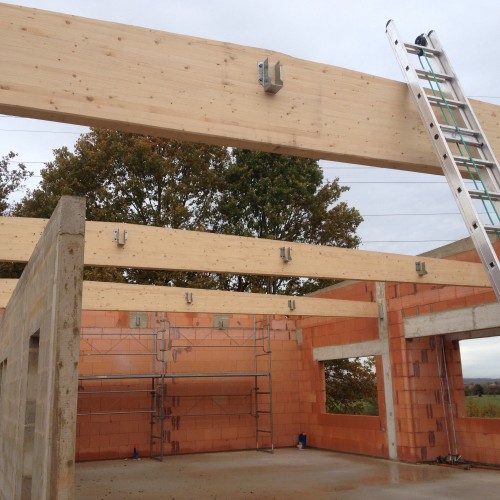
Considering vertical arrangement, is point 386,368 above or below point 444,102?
below

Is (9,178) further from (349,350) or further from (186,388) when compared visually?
(349,350)

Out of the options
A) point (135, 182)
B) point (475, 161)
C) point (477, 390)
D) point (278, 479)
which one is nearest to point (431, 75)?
point (475, 161)

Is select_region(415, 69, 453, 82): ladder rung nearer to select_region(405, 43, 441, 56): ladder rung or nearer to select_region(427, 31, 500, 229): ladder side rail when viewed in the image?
select_region(427, 31, 500, 229): ladder side rail

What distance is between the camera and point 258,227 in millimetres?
17094

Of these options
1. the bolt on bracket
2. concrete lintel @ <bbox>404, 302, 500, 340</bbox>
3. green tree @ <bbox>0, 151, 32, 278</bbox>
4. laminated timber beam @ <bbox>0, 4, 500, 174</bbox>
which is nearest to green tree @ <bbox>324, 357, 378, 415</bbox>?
concrete lintel @ <bbox>404, 302, 500, 340</bbox>

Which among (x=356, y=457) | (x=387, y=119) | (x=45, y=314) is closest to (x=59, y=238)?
(x=45, y=314)

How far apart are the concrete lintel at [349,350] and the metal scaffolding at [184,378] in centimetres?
113

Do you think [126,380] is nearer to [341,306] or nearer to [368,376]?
[341,306]

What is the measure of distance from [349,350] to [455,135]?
27.8 feet

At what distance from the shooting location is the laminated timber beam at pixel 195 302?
8578 mm

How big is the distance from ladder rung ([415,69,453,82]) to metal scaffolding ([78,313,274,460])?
8.87 m

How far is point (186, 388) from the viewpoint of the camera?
1220 cm

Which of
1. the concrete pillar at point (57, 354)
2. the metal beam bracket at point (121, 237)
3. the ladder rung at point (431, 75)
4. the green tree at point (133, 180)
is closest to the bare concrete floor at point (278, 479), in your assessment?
the metal beam bracket at point (121, 237)

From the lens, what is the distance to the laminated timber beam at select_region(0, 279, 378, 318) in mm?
8578
